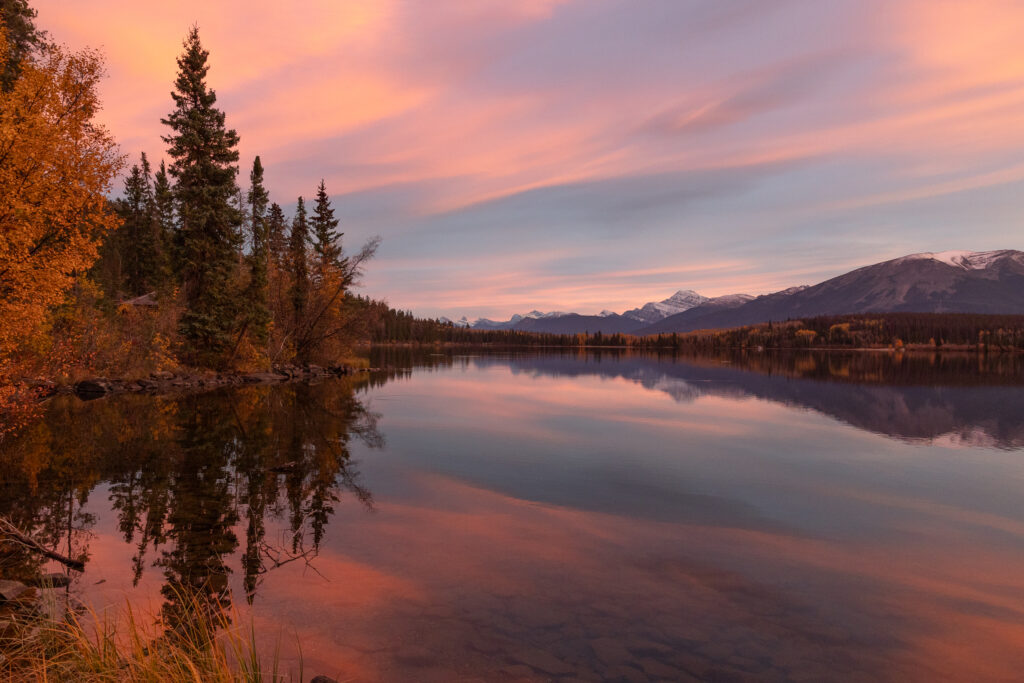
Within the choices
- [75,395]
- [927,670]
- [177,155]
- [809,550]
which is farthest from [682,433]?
[177,155]

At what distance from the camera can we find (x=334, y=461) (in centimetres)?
2188

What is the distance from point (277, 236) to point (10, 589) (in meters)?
80.5

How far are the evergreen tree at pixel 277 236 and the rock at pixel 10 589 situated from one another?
5966cm

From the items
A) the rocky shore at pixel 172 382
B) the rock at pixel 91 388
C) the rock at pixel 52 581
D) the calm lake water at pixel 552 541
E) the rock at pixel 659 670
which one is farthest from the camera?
the rock at pixel 91 388

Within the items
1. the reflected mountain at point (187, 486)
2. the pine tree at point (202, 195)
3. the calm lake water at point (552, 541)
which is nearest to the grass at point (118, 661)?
the reflected mountain at point (187, 486)

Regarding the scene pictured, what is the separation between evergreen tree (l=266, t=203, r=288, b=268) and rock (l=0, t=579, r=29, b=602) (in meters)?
59.7

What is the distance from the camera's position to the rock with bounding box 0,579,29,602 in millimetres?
9336

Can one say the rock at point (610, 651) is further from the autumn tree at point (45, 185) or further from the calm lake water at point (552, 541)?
the autumn tree at point (45, 185)

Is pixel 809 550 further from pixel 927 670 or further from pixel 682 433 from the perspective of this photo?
pixel 682 433

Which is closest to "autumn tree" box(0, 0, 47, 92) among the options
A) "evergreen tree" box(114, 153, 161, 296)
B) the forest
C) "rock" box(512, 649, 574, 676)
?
the forest

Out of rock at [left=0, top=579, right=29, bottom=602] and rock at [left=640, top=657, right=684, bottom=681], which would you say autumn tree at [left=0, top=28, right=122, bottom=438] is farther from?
rock at [left=640, top=657, right=684, bottom=681]

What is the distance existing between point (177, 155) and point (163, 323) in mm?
13932

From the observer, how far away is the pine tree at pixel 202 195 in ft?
141

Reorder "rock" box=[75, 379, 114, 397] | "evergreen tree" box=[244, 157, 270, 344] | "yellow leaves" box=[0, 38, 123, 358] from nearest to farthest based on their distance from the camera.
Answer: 1. "yellow leaves" box=[0, 38, 123, 358]
2. "rock" box=[75, 379, 114, 397]
3. "evergreen tree" box=[244, 157, 270, 344]
